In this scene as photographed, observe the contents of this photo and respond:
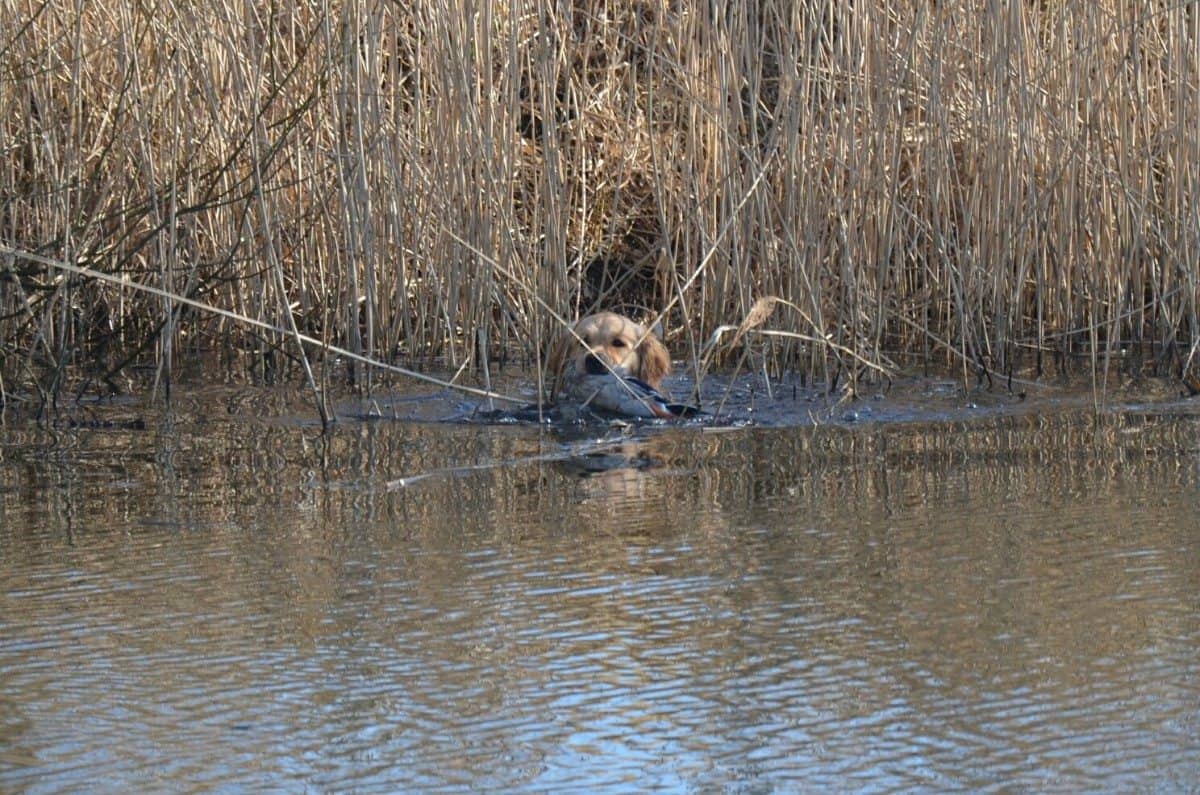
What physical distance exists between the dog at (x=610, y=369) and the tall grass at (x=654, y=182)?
0.13 meters

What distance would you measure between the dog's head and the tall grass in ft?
0.32

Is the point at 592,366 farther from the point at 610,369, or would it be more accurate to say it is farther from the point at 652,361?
the point at 610,369

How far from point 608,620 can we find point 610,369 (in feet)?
6.98

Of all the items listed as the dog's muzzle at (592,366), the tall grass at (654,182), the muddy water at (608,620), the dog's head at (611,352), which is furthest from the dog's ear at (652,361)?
the muddy water at (608,620)

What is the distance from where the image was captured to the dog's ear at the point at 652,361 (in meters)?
5.41

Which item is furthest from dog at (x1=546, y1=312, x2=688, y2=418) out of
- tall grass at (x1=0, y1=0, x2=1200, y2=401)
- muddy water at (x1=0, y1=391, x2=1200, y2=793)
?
muddy water at (x1=0, y1=391, x2=1200, y2=793)

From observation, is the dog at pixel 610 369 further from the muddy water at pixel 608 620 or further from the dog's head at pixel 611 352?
the muddy water at pixel 608 620

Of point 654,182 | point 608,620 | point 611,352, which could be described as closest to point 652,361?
point 611,352

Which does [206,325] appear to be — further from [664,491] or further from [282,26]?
[664,491]

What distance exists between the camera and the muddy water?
73.4 inches

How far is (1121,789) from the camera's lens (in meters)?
1.72

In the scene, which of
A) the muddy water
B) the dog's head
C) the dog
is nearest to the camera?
the muddy water

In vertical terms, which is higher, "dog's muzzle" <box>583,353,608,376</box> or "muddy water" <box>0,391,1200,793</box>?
"dog's muzzle" <box>583,353,608,376</box>

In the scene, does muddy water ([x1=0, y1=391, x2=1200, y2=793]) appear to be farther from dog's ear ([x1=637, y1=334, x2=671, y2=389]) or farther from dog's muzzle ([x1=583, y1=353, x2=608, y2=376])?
dog's ear ([x1=637, y1=334, x2=671, y2=389])
